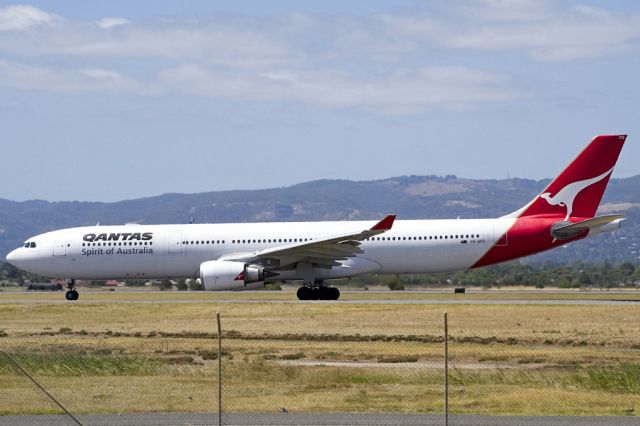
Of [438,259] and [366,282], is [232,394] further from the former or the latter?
[366,282]

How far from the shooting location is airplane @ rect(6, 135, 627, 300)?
136 ft

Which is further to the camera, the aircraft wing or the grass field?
the aircraft wing

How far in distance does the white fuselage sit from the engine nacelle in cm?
129

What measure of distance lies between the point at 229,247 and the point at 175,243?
2182 mm

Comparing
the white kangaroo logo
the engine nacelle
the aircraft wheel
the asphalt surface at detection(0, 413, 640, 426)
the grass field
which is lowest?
the asphalt surface at detection(0, 413, 640, 426)

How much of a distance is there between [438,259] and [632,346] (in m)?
18.0

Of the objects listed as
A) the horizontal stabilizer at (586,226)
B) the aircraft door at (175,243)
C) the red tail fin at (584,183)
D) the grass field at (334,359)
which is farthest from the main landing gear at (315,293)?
the horizontal stabilizer at (586,226)

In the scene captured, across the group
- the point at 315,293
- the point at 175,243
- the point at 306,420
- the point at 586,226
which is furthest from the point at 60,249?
the point at 306,420

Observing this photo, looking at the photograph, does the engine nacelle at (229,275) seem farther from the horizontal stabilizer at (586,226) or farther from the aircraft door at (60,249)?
the horizontal stabilizer at (586,226)

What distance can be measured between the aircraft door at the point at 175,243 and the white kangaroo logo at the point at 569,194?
46.4ft

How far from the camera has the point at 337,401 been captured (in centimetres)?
1797

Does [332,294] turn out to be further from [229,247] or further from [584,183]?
[584,183]

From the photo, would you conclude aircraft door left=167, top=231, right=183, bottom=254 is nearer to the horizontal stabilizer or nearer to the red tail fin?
the red tail fin

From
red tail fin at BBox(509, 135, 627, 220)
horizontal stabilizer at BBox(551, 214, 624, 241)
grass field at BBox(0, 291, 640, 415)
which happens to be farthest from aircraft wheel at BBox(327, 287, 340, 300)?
horizontal stabilizer at BBox(551, 214, 624, 241)
